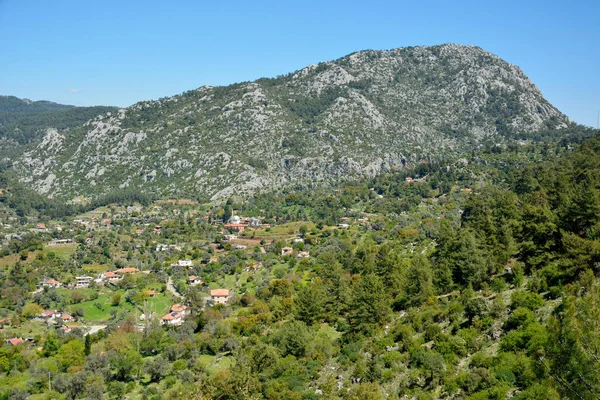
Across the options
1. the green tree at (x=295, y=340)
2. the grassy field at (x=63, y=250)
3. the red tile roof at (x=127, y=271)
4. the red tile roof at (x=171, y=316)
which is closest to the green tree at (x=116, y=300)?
the red tile roof at (x=171, y=316)

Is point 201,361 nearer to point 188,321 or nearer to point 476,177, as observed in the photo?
point 188,321

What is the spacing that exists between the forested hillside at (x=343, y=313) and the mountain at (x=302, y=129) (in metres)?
54.5

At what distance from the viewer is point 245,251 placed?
74.2 metres

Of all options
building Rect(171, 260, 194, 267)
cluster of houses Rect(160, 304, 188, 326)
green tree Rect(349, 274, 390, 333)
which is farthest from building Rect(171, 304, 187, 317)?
green tree Rect(349, 274, 390, 333)

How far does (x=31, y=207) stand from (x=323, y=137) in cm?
7986


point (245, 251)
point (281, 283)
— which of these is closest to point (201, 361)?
point (281, 283)

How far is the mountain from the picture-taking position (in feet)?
426

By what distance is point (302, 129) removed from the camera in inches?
5556

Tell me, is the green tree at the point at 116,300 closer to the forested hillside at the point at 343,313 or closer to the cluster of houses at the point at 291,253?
the forested hillside at the point at 343,313

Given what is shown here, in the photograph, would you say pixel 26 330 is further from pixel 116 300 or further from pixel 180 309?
pixel 180 309

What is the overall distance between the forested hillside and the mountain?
54.5 meters

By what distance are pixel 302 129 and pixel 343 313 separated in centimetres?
10801

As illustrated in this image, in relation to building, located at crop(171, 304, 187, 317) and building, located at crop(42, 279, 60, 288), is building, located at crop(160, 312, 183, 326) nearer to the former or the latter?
building, located at crop(171, 304, 187, 317)

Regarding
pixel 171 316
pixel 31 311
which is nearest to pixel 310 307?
pixel 171 316
